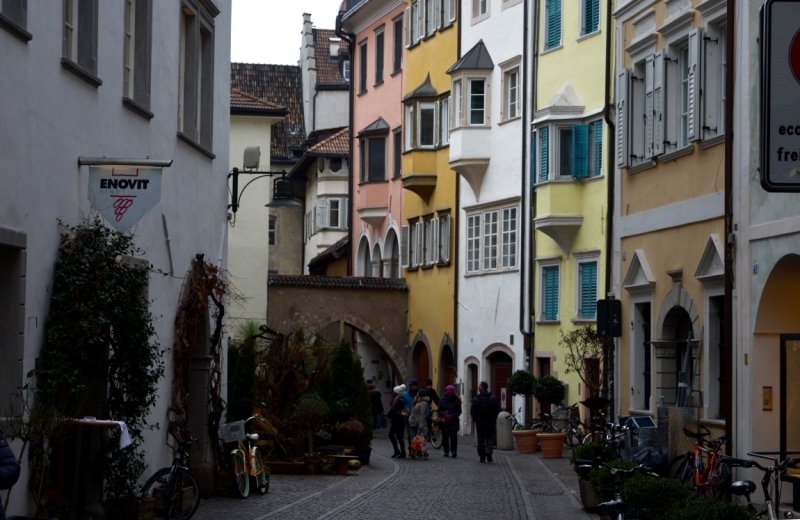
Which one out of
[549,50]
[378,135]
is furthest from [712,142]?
[378,135]

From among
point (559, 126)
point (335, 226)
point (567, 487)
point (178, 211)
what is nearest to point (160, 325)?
point (178, 211)

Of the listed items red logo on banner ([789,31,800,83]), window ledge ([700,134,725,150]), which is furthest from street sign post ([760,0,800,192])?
window ledge ([700,134,725,150])

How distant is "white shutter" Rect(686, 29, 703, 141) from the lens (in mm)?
18562

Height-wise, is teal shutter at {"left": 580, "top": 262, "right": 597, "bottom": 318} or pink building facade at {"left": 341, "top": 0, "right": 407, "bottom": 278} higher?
pink building facade at {"left": 341, "top": 0, "right": 407, "bottom": 278}

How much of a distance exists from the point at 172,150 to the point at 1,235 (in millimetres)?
6267

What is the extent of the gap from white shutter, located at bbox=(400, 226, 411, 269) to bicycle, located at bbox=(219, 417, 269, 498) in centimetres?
2694

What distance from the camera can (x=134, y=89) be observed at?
15289 mm

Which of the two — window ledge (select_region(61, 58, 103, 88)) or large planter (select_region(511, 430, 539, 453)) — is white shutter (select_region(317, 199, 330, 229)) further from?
window ledge (select_region(61, 58, 103, 88))

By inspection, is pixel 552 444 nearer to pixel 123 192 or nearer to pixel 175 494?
pixel 175 494

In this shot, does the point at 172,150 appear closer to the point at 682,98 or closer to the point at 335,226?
the point at 682,98

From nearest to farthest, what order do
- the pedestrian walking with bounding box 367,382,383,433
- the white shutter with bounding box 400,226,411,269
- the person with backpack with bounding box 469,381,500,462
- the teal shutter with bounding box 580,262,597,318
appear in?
the person with backpack with bounding box 469,381,500,462, the teal shutter with bounding box 580,262,597,318, the pedestrian walking with bounding box 367,382,383,433, the white shutter with bounding box 400,226,411,269

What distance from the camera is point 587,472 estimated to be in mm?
16562

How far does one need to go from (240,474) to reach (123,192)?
22.2 feet

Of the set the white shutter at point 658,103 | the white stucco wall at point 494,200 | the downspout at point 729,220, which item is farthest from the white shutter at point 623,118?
the white stucco wall at point 494,200
